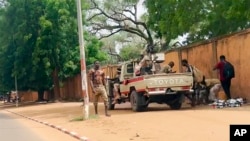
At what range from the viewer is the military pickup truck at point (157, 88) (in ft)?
57.8

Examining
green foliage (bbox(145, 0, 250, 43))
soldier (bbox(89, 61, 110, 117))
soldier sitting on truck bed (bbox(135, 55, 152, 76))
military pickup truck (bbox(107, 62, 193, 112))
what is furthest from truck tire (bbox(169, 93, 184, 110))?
green foliage (bbox(145, 0, 250, 43))

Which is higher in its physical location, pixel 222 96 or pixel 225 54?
pixel 225 54

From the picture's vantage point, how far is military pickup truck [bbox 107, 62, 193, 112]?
1761 cm

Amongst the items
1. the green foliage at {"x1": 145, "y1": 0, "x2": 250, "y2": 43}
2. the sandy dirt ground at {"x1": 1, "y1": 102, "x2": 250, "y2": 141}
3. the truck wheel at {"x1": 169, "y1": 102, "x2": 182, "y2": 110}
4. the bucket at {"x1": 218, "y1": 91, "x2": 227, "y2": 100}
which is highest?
the green foliage at {"x1": 145, "y1": 0, "x2": 250, "y2": 43}

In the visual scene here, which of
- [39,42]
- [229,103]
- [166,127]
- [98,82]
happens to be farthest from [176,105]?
[39,42]

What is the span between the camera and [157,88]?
1762cm

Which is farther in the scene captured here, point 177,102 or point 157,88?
point 177,102

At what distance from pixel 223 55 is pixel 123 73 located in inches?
166

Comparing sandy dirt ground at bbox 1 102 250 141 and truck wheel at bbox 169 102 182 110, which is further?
truck wheel at bbox 169 102 182 110

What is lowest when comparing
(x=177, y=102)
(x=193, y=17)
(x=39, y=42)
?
(x=177, y=102)

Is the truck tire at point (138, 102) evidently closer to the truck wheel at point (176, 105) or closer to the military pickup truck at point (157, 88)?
the military pickup truck at point (157, 88)

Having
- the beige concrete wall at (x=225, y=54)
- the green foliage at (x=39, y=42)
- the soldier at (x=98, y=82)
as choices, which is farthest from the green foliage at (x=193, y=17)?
the green foliage at (x=39, y=42)

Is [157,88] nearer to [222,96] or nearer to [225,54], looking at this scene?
[222,96]

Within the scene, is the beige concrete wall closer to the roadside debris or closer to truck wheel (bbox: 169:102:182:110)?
the roadside debris
